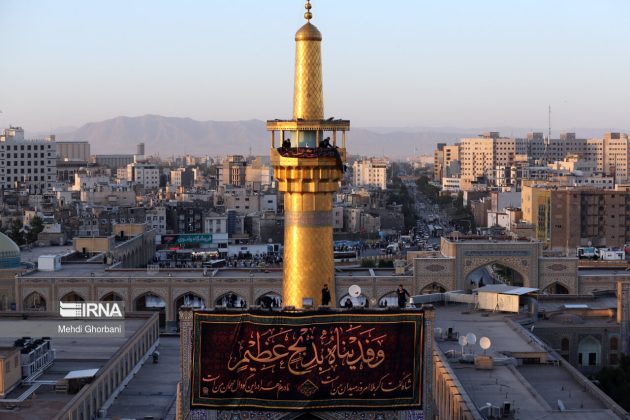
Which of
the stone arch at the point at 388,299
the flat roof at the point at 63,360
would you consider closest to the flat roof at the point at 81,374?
the flat roof at the point at 63,360

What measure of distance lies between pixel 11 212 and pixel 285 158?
58617mm

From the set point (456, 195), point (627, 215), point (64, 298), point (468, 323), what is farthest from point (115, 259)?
point (456, 195)

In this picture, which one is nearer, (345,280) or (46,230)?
(345,280)

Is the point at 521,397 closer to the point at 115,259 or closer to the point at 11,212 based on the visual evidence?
the point at 115,259

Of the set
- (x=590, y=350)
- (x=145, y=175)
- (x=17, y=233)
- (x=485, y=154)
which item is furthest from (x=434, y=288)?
(x=485, y=154)

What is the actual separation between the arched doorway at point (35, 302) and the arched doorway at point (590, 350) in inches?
785

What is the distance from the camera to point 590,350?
1225 inches

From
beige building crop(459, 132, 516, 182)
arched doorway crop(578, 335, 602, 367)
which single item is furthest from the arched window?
beige building crop(459, 132, 516, 182)

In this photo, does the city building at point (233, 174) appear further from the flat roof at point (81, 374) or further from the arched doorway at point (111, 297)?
the flat roof at point (81, 374)

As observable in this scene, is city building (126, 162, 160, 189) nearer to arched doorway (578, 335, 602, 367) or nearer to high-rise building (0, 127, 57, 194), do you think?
high-rise building (0, 127, 57, 194)

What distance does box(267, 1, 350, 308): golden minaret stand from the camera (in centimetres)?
1842

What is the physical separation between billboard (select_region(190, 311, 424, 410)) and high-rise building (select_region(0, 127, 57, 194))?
94.2m

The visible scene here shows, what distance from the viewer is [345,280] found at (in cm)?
4250

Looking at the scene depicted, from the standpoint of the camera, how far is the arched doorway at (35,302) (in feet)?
142
